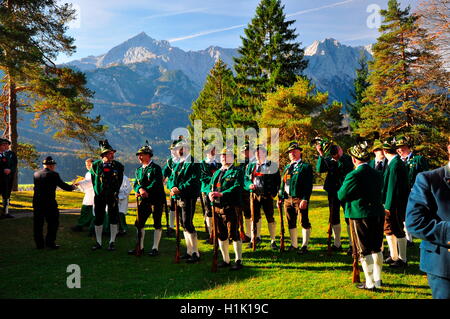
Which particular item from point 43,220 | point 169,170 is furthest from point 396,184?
point 43,220

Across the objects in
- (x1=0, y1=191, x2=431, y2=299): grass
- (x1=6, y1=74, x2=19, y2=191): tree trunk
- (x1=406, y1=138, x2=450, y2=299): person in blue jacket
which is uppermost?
(x1=6, y1=74, x2=19, y2=191): tree trunk

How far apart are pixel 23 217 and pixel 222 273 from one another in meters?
9.63

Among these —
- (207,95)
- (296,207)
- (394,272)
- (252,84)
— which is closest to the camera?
(394,272)

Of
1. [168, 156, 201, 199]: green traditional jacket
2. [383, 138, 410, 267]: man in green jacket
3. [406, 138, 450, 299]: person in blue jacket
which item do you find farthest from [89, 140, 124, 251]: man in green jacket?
[406, 138, 450, 299]: person in blue jacket

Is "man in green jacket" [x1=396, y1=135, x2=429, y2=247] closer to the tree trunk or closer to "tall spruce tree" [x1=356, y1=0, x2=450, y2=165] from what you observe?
"tall spruce tree" [x1=356, y1=0, x2=450, y2=165]

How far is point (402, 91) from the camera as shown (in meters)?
30.8

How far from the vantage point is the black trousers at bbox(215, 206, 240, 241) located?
706 cm

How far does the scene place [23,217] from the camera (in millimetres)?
12484

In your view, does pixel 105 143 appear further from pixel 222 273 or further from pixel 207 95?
pixel 207 95

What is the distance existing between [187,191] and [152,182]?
115 cm

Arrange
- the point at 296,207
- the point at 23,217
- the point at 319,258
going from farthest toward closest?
1. the point at 23,217
2. the point at 296,207
3. the point at 319,258

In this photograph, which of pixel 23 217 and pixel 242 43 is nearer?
pixel 23 217

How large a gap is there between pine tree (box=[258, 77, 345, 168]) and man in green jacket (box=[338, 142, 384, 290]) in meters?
19.8
